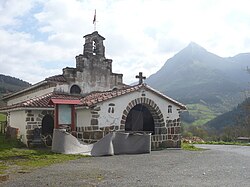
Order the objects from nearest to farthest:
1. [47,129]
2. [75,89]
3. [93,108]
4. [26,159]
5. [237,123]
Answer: [26,159] < [93,108] < [47,129] < [75,89] < [237,123]

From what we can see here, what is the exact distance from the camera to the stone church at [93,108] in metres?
14.8

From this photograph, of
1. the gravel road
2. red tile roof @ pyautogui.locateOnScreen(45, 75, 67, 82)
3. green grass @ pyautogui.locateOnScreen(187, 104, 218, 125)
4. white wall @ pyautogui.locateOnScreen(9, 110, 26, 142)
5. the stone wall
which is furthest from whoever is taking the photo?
green grass @ pyautogui.locateOnScreen(187, 104, 218, 125)

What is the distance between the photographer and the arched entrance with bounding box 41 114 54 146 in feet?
53.8

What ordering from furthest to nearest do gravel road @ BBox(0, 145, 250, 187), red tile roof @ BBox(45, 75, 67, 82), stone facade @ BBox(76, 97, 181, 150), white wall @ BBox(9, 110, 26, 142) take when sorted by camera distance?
red tile roof @ BBox(45, 75, 67, 82) < white wall @ BBox(9, 110, 26, 142) < stone facade @ BBox(76, 97, 181, 150) < gravel road @ BBox(0, 145, 250, 187)

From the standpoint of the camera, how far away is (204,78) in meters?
102

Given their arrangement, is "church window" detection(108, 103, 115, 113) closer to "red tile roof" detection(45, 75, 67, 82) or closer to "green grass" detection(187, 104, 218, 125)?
"red tile roof" detection(45, 75, 67, 82)

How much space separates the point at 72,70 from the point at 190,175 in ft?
42.5

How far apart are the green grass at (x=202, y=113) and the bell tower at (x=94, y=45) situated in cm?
4046

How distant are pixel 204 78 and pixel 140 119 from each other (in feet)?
286

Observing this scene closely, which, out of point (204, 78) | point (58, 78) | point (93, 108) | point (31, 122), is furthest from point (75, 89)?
point (204, 78)

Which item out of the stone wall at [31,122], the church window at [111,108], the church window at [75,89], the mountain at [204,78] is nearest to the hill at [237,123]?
the mountain at [204,78]

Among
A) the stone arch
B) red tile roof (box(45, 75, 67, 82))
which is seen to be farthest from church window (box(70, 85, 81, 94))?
the stone arch

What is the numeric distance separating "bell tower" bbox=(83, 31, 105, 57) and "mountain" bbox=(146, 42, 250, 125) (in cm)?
4391

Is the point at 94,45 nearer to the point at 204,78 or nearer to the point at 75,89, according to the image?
the point at 75,89
